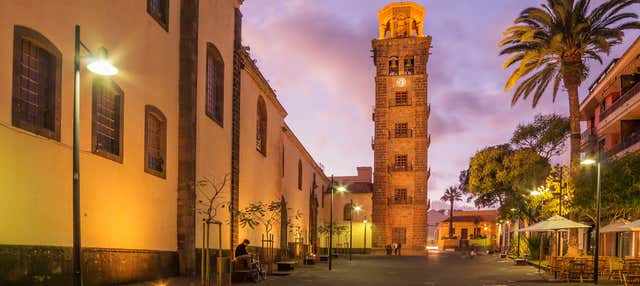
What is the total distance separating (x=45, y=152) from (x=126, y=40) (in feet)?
15.5

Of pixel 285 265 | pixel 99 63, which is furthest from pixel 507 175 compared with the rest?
pixel 99 63

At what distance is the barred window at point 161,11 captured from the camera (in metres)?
16.7

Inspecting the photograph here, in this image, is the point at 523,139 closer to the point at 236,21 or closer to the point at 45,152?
the point at 236,21

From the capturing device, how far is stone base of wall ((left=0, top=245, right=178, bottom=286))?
9.79 m

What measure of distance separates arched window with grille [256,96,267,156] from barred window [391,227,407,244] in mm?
32905

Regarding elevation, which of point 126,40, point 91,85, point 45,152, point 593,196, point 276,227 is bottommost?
point 276,227

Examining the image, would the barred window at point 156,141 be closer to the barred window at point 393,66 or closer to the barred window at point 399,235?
the barred window at point 399,235

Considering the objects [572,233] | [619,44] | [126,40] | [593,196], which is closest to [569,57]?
[619,44]

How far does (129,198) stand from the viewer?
579 inches

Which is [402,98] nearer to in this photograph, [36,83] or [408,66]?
[408,66]

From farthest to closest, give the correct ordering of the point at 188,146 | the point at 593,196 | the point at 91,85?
the point at 593,196 → the point at 188,146 → the point at 91,85

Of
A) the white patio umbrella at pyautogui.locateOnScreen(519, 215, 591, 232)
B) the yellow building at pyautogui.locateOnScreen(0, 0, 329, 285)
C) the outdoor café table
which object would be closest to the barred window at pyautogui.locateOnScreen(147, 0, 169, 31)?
the yellow building at pyautogui.locateOnScreen(0, 0, 329, 285)

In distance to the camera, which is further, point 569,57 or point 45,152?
point 569,57

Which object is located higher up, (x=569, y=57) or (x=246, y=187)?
(x=569, y=57)
